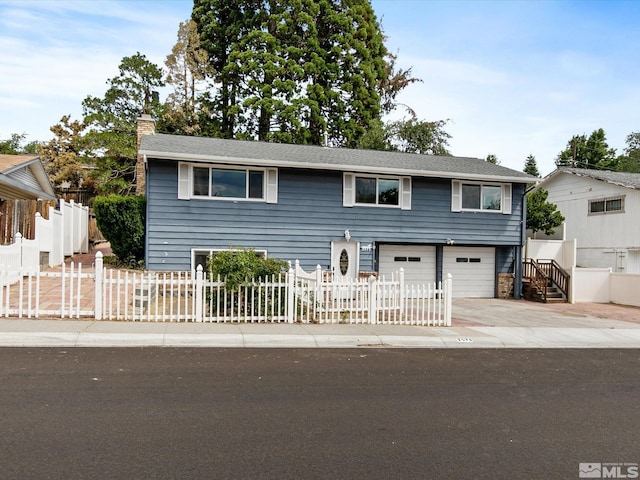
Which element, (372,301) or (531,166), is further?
(531,166)

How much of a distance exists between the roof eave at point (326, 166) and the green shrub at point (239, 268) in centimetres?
601

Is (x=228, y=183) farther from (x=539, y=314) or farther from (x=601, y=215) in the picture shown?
(x=601, y=215)

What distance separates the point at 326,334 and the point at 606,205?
20.4 m

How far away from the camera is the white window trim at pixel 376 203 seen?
1861 centimetres

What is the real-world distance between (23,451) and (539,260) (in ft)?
72.5

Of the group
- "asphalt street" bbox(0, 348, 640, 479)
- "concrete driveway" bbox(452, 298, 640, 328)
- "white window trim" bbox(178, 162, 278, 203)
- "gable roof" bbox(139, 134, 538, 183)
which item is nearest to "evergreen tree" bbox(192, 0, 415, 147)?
"gable roof" bbox(139, 134, 538, 183)

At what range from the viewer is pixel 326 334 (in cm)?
1012

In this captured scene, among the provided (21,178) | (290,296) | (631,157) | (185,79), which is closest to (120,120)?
(185,79)

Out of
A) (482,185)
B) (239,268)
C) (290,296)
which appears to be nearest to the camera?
(239,268)

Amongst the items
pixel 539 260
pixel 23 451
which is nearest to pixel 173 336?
pixel 23 451

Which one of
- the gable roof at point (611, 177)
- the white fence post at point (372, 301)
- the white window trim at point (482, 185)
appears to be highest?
the gable roof at point (611, 177)

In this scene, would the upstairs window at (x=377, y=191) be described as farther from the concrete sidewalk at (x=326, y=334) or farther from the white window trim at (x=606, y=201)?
the white window trim at (x=606, y=201)

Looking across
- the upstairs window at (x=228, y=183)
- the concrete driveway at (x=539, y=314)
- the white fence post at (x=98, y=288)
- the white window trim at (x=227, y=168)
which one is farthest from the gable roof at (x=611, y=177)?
the white fence post at (x=98, y=288)

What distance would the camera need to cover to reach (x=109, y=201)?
57.5 feet
